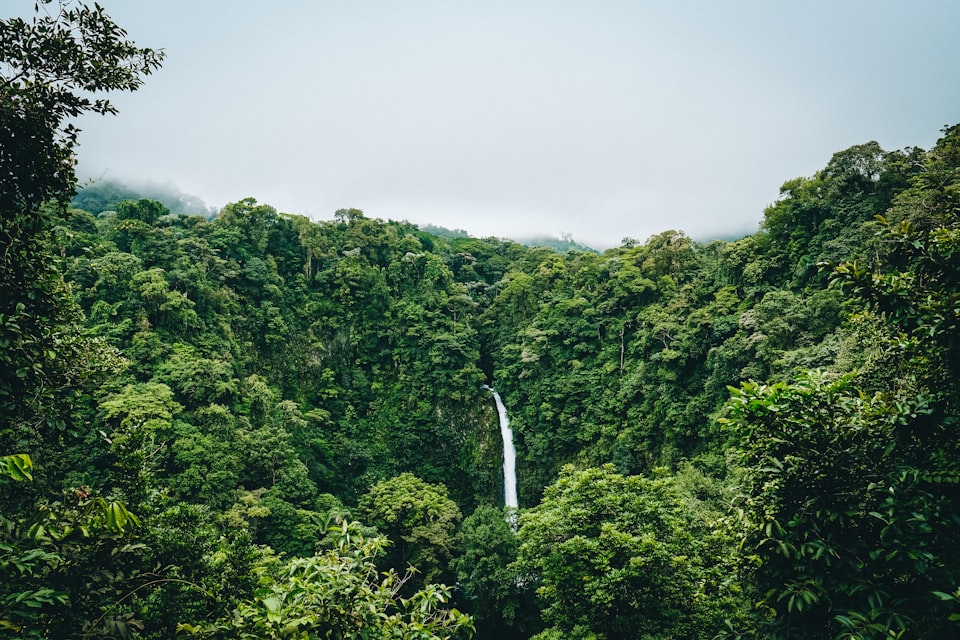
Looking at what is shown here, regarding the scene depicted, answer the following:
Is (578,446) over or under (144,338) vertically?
under

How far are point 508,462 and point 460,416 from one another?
399 cm

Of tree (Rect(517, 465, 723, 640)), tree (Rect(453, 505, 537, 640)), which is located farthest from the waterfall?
tree (Rect(517, 465, 723, 640))

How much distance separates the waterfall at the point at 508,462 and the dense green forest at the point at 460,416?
65cm

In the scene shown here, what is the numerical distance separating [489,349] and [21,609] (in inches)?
1137

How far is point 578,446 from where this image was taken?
22047 millimetres

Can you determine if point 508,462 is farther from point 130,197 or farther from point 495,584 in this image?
point 130,197

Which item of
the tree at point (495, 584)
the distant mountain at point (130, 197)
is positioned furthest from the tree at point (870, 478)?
the distant mountain at point (130, 197)

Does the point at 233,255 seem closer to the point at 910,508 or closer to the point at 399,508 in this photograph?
the point at 399,508

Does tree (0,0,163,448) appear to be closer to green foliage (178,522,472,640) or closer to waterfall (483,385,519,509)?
green foliage (178,522,472,640)

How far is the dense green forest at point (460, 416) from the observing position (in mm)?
2920

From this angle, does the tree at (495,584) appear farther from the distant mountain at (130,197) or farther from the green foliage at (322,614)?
the distant mountain at (130,197)

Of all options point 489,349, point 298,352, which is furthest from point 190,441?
point 489,349

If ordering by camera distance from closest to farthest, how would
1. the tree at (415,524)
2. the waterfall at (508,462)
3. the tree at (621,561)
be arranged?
the tree at (621,561) < the tree at (415,524) < the waterfall at (508,462)

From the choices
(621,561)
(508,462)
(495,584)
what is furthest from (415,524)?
(621,561)
